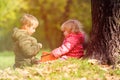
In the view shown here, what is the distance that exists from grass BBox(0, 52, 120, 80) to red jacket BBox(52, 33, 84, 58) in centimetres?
83

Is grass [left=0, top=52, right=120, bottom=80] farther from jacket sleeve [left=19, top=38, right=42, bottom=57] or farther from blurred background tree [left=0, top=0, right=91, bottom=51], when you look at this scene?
blurred background tree [left=0, top=0, right=91, bottom=51]

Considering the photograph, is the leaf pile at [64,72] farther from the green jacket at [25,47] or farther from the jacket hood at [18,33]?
the jacket hood at [18,33]

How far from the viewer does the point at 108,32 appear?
9.34 metres

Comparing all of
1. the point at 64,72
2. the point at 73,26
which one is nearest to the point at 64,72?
the point at 64,72

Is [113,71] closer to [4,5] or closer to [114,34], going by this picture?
[114,34]

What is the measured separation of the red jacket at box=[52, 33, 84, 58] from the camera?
Answer: 33.3 ft

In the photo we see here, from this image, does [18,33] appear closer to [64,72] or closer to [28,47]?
[28,47]

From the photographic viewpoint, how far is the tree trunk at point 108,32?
9281mm

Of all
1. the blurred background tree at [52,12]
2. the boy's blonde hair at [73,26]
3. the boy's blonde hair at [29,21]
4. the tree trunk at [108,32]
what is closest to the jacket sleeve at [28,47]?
the boy's blonde hair at [29,21]

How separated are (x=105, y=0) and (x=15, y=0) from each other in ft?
46.4

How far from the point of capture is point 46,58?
10.1 m

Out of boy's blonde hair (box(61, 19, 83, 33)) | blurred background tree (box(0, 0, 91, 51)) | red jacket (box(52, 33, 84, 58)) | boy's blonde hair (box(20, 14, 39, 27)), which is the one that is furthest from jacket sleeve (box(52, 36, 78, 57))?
blurred background tree (box(0, 0, 91, 51))

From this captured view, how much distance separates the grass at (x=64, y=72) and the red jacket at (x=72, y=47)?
834 millimetres

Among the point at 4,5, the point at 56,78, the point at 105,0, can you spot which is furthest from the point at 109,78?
the point at 4,5
